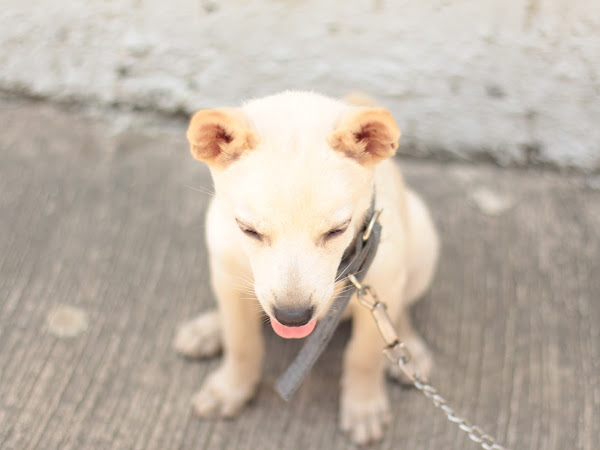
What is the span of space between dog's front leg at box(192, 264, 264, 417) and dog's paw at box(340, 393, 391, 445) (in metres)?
0.37

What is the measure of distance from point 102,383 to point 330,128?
145 centimetres

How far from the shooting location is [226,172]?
5.84 ft

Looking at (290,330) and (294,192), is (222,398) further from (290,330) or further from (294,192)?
(294,192)

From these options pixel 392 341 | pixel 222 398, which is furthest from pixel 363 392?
pixel 222 398

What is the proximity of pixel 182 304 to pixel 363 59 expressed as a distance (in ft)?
5.12

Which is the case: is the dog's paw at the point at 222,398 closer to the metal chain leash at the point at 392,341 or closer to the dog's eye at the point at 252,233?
the metal chain leash at the point at 392,341

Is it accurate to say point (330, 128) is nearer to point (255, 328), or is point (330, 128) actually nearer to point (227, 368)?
point (255, 328)

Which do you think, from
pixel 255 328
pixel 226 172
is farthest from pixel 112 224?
pixel 226 172

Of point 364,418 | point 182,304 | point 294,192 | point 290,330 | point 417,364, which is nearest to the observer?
point 294,192

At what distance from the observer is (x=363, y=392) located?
2.44 metres

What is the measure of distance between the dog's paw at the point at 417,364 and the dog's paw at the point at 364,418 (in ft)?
0.52

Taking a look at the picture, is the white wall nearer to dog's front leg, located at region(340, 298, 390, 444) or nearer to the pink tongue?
dog's front leg, located at region(340, 298, 390, 444)

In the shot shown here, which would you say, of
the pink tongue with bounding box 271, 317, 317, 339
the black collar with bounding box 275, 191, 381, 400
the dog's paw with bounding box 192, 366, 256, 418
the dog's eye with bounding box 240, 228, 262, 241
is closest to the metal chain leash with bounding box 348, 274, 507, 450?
the black collar with bounding box 275, 191, 381, 400

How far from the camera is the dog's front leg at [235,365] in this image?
7.64 ft
